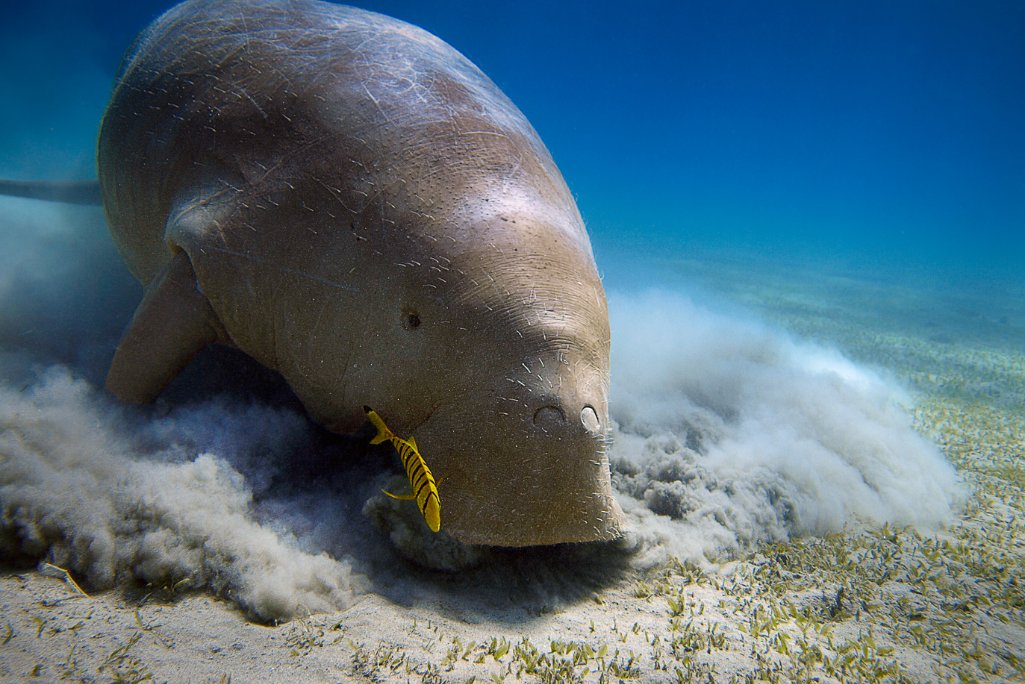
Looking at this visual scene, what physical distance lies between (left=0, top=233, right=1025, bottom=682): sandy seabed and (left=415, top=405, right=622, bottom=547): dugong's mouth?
43cm

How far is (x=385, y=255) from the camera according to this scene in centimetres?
238

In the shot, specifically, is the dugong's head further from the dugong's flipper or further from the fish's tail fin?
the dugong's flipper

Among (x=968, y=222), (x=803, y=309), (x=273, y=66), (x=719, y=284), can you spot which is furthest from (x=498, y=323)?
(x=968, y=222)

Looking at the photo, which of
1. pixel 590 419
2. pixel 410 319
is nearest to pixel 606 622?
pixel 590 419

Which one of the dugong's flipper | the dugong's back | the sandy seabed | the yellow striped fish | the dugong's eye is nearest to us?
the sandy seabed

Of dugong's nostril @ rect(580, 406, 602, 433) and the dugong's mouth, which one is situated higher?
dugong's nostril @ rect(580, 406, 602, 433)

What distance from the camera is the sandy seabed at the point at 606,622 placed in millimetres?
1750

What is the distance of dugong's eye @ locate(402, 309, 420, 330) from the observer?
2307mm

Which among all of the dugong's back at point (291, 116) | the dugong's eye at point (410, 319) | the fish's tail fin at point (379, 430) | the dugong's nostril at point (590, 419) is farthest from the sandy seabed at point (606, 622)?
the dugong's back at point (291, 116)

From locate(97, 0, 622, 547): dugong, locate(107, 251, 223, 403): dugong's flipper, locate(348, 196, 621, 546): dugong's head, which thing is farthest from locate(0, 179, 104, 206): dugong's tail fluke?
locate(348, 196, 621, 546): dugong's head

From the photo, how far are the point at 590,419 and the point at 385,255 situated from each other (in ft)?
3.76

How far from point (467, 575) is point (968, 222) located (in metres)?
158

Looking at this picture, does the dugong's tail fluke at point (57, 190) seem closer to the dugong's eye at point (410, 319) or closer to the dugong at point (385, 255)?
the dugong at point (385, 255)

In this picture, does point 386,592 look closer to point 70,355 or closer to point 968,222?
point 70,355
